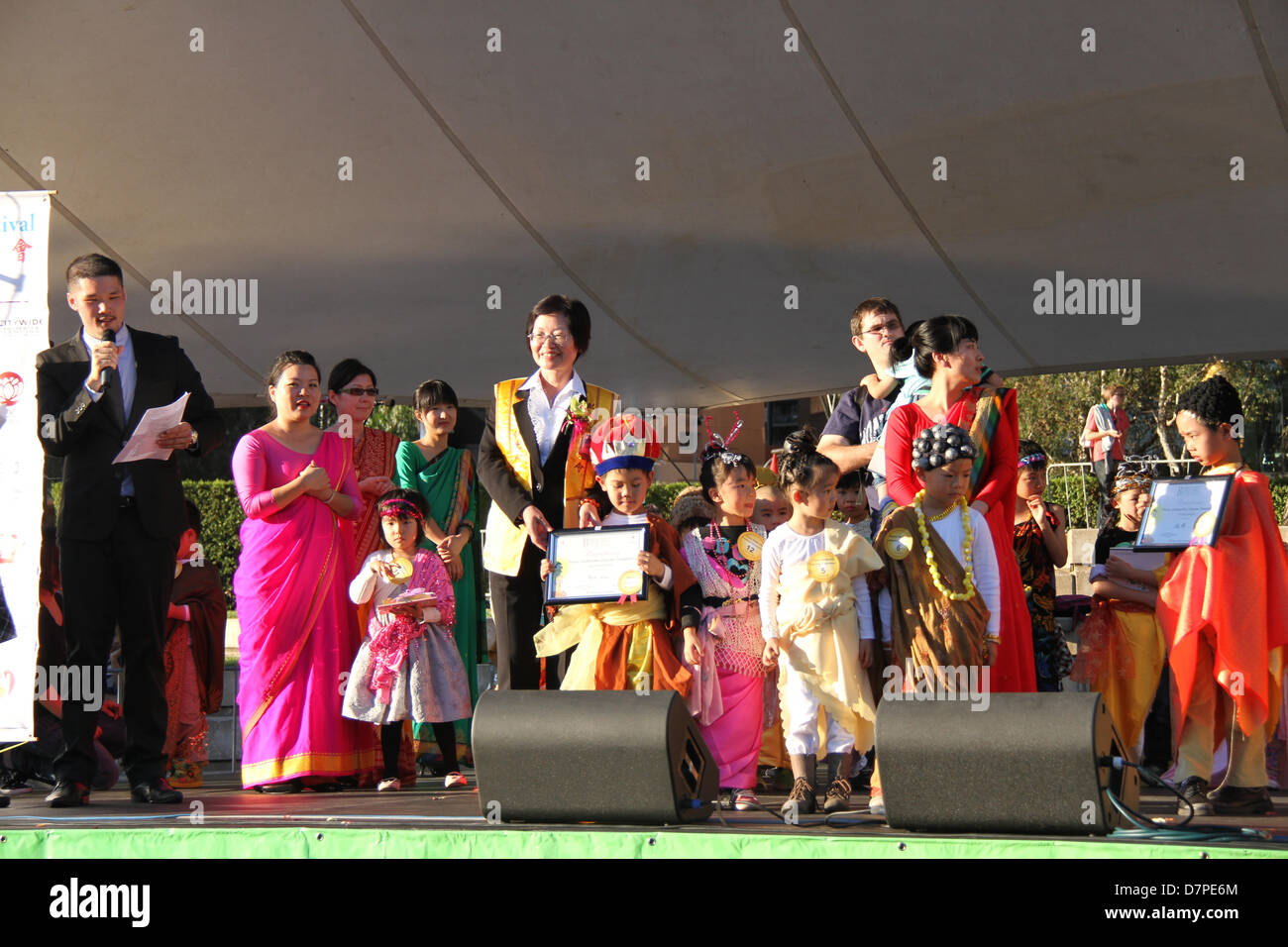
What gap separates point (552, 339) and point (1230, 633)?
2.54 metres

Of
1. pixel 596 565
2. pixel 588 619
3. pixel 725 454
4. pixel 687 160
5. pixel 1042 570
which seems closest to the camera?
pixel 596 565

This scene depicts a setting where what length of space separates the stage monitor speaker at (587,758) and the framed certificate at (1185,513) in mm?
1761

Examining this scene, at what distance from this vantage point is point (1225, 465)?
472 centimetres

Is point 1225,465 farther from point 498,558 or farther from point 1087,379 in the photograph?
point 1087,379

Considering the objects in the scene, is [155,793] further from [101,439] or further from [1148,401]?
[1148,401]

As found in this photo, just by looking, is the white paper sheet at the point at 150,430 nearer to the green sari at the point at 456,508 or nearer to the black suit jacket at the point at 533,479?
the black suit jacket at the point at 533,479

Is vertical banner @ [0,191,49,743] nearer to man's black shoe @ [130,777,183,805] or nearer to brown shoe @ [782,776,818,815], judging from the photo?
man's black shoe @ [130,777,183,805]

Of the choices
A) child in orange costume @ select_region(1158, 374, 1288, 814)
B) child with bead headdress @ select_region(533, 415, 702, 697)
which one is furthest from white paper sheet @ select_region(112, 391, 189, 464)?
child in orange costume @ select_region(1158, 374, 1288, 814)

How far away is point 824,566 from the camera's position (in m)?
4.42

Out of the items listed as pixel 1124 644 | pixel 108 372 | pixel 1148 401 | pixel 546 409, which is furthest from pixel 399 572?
pixel 1148 401

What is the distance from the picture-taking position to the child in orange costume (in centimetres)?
443
